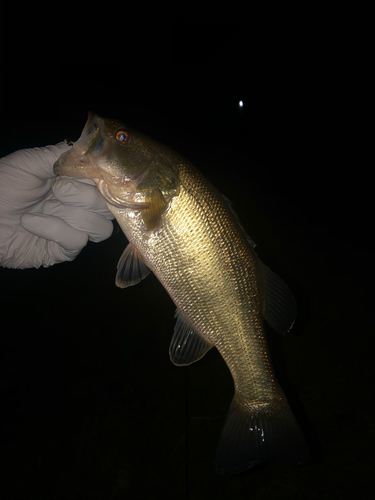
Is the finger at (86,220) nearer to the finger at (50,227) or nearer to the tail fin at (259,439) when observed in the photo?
the finger at (50,227)

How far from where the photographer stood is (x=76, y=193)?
4.30 ft

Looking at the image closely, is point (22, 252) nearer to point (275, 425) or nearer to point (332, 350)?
point (275, 425)

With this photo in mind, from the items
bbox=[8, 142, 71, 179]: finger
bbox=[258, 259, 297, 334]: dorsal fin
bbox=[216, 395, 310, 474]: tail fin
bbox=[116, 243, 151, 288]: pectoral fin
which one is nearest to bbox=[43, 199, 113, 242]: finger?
bbox=[8, 142, 71, 179]: finger

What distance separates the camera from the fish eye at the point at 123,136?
2.59 ft

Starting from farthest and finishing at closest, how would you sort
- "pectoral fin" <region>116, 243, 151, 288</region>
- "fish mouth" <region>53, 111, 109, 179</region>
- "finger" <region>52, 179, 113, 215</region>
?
"finger" <region>52, 179, 113, 215</region>, "pectoral fin" <region>116, 243, 151, 288</region>, "fish mouth" <region>53, 111, 109, 179</region>

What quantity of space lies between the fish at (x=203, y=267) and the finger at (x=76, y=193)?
52 cm

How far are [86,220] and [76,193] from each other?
144 mm

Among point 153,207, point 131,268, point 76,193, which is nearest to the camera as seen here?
point 153,207

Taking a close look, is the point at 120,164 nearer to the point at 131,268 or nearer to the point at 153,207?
the point at 153,207

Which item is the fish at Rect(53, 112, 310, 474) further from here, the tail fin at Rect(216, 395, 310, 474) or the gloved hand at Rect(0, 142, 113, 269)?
the gloved hand at Rect(0, 142, 113, 269)

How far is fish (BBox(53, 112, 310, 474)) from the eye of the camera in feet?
2.58

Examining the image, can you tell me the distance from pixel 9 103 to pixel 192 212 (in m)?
4.02

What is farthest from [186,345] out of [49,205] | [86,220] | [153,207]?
[49,205]

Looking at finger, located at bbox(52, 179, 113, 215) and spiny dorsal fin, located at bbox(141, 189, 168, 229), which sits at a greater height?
spiny dorsal fin, located at bbox(141, 189, 168, 229)
